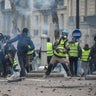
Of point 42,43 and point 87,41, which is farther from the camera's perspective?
point 87,41

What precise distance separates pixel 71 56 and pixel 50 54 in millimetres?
1722

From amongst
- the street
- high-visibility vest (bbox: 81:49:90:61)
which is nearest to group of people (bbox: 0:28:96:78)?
high-visibility vest (bbox: 81:49:90:61)

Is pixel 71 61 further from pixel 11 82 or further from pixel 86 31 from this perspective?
pixel 86 31

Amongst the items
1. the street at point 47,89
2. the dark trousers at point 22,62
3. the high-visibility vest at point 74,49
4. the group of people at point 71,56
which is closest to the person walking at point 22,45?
the dark trousers at point 22,62

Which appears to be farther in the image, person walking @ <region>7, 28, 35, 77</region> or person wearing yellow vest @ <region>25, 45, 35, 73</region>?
person wearing yellow vest @ <region>25, 45, 35, 73</region>

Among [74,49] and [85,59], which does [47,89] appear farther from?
[85,59]

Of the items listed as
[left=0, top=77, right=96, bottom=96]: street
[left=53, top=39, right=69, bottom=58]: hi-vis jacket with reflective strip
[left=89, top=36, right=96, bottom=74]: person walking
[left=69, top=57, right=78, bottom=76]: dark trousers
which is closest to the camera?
[left=0, top=77, right=96, bottom=96]: street

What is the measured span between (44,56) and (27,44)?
5.05 meters

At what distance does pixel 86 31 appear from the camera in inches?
1743

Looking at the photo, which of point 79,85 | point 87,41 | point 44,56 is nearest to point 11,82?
point 79,85

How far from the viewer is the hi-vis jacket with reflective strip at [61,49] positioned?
17547 mm

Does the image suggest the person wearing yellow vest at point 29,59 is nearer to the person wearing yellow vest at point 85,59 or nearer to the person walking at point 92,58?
the person walking at point 92,58

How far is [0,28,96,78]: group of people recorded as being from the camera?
57.9 ft

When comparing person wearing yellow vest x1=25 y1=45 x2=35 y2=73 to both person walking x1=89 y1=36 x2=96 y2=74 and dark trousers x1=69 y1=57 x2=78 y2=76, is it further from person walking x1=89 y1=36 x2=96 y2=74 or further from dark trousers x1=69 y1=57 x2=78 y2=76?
person walking x1=89 y1=36 x2=96 y2=74
